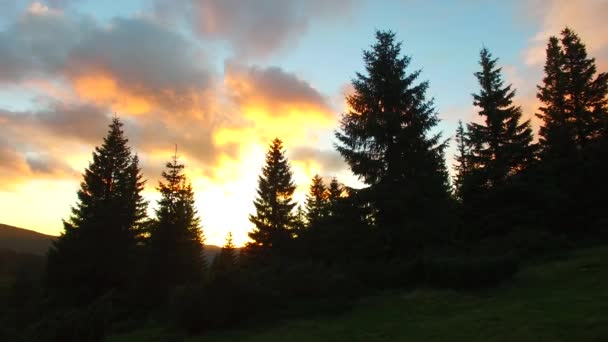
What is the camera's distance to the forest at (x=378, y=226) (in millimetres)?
15875

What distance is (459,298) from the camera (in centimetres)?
1459

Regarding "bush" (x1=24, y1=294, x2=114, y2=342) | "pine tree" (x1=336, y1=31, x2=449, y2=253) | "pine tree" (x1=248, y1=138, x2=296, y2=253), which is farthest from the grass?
"pine tree" (x1=248, y1=138, x2=296, y2=253)

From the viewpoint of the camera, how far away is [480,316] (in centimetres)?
1135

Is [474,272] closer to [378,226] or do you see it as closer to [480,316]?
[480,316]

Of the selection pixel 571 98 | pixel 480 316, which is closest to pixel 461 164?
pixel 571 98

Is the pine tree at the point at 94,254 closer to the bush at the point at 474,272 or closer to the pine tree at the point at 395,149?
the pine tree at the point at 395,149

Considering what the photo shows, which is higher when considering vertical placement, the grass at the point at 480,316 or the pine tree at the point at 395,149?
the pine tree at the point at 395,149

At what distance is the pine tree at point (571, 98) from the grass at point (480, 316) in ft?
73.3

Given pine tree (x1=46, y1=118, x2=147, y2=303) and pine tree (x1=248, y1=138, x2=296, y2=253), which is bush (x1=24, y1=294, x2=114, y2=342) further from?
pine tree (x1=248, y1=138, x2=296, y2=253)

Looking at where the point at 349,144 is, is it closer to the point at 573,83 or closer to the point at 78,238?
the point at 78,238

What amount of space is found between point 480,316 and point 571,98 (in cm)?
3545

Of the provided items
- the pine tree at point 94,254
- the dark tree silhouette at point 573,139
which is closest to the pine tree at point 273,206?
the pine tree at point 94,254

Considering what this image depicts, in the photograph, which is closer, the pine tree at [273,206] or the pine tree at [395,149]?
the pine tree at [395,149]

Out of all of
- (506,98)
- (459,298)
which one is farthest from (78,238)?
(506,98)
